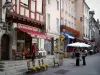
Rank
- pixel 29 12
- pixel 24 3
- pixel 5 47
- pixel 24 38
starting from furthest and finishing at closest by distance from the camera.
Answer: pixel 24 38
pixel 29 12
pixel 24 3
pixel 5 47

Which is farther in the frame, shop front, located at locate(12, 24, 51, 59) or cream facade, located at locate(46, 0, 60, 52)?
cream facade, located at locate(46, 0, 60, 52)

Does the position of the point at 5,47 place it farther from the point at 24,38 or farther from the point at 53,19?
the point at 53,19

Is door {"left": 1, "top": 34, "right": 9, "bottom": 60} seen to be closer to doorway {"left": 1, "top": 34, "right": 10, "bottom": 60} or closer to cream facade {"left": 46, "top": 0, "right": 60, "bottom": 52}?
doorway {"left": 1, "top": 34, "right": 10, "bottom": 60}

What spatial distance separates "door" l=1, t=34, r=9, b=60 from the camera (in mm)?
21250

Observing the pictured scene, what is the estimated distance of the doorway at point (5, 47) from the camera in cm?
2125

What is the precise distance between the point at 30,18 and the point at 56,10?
1117cm

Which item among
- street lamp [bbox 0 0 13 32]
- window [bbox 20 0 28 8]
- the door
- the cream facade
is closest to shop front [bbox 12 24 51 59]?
the door

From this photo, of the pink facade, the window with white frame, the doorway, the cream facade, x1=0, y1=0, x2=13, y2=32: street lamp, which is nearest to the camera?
x1=0, y1=0, x2=13, y2=32: street lamp

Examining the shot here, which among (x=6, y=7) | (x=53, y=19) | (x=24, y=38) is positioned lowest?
(x=24, y=38)

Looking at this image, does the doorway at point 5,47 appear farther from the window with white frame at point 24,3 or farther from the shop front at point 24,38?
the window with white frame at point 24,3

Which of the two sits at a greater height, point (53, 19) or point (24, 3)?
→ point (24, 3)

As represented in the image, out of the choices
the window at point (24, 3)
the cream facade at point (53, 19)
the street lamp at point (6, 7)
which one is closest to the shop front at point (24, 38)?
the street lamp at point (6, 7)

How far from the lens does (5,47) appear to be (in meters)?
21.6

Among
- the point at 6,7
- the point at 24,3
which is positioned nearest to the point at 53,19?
the point at 24,3
